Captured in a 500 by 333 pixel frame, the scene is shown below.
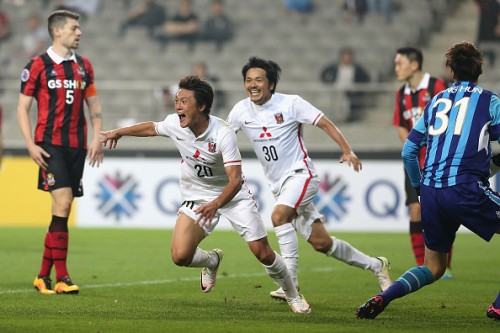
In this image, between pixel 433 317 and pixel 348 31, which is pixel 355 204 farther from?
pixel 433 317

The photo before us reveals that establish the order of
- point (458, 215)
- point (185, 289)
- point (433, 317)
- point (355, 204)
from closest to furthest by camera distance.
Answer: point (458, 215), point (433, 317), point (185, 289), point (355, 204)

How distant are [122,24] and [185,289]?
15.3 metres

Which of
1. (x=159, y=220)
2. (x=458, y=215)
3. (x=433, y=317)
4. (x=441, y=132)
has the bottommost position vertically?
(x=159, y=220)

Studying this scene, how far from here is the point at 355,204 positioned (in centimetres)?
1839

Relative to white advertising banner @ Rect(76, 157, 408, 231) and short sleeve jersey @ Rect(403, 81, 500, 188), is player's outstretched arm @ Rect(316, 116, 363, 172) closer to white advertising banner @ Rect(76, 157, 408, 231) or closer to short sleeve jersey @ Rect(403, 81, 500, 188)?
short sleeve jersey @ Rect(403, 81, 500, 188)

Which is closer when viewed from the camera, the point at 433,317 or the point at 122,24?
the point at 433,317

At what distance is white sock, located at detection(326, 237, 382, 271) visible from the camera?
9.32m

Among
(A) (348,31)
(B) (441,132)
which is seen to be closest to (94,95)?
(B) (441,132)

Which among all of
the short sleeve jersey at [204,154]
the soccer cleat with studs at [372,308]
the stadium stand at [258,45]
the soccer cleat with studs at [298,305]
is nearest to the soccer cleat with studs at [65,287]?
the short sleeve jersey at [204,154]

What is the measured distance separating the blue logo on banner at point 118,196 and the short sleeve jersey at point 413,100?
318 inches

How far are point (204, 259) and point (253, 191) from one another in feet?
31.8

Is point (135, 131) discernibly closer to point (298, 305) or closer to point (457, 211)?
point (298, 305)

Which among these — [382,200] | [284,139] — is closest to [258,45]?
[382,200]

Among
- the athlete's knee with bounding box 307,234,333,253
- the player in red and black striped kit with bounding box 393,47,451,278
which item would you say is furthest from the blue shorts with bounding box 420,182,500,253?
the player in red and black striped kit with bounding box 393,47,451,278
